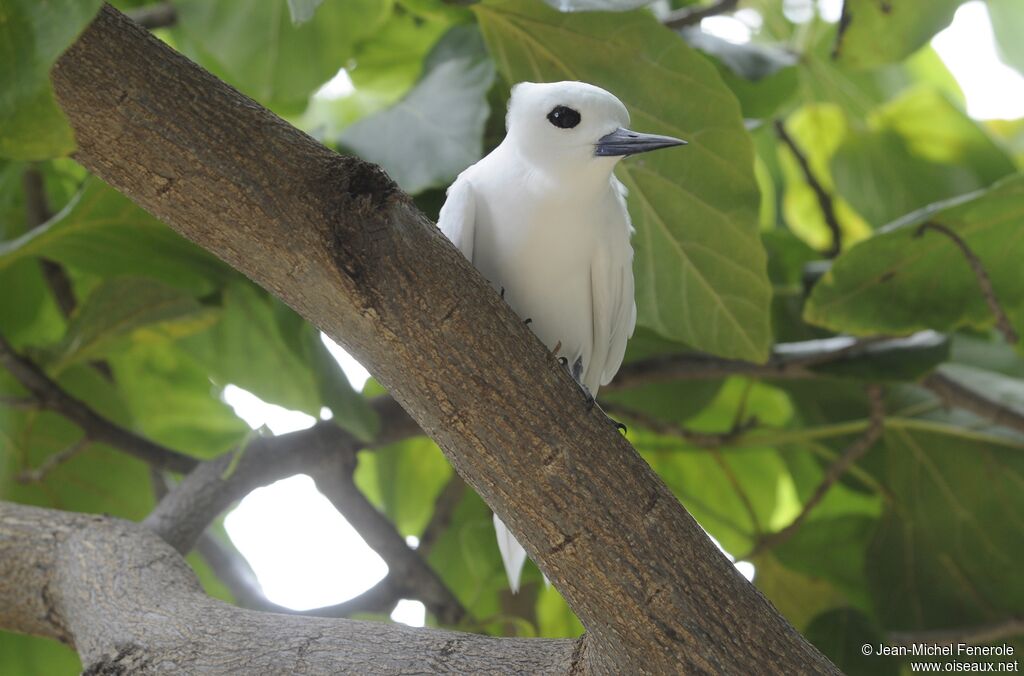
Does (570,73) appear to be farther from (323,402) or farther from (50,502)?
(50,502)

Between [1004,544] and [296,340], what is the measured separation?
984 millimetres

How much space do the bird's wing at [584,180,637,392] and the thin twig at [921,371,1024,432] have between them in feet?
1.64

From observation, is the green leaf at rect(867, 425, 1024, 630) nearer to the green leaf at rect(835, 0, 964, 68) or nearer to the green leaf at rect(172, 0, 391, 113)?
the green leaf at rect(835, 0, 964, 68)

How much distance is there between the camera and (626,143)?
0.90 metres

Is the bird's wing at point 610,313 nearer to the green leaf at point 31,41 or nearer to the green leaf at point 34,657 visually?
the green leaf at point 31,41

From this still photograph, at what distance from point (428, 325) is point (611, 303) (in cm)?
38

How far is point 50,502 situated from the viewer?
1.32m

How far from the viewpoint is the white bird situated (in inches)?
36.5

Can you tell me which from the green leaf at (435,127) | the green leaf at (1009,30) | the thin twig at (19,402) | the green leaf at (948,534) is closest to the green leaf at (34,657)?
the thin twig at (19,402)

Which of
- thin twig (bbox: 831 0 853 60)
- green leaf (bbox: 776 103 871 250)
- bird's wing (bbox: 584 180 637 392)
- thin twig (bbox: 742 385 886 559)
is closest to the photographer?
bird's wing (bbox: 584 180 637 392)

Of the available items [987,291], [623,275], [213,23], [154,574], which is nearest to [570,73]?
[623,275]

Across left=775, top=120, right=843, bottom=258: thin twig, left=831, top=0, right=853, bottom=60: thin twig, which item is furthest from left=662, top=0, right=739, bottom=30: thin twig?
left=775, top=120, right=843, bottom=258: thin twig

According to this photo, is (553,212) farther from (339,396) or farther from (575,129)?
(339,396)

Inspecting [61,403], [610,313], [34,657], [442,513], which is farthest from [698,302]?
[34,657]
